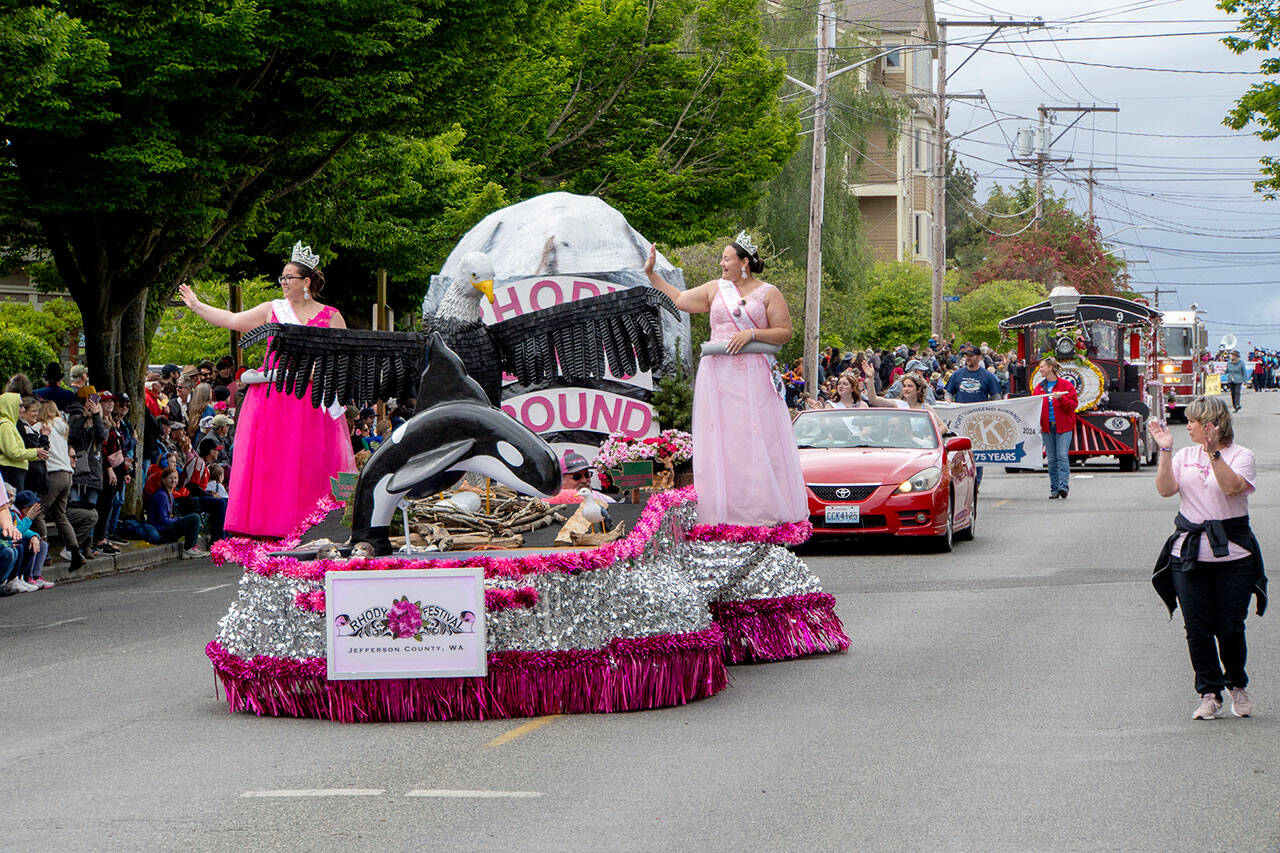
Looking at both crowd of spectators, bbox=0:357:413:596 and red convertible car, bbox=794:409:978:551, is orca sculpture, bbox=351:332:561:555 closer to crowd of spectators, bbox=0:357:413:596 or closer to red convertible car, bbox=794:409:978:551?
crowd of spectators, bbox=0:357:413:596

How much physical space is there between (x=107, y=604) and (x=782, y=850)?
10107 millimetres

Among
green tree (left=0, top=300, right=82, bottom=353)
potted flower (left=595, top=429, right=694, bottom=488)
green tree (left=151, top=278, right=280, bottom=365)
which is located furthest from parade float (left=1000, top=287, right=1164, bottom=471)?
green tree (left=0, top=300, right=82, bottom=353)

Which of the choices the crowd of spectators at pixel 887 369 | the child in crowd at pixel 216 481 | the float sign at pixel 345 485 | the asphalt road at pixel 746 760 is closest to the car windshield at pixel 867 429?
the asphalt road at pixel 746 760

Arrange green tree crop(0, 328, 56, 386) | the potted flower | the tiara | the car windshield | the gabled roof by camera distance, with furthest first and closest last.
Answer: the gabled roof < green tree crop(0, 328, 56, 386) < the car windshield < the potted flower < the tiara

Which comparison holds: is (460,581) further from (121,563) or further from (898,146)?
(898,146)

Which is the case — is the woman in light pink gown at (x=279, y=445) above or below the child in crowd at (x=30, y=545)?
above

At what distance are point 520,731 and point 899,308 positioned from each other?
50.2 metres

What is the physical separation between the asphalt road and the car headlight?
171 inches

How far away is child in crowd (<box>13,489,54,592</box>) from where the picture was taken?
49.9ft

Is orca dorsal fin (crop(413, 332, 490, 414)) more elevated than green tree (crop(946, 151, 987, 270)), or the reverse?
green tree (crop(946, 151, 987, 270))

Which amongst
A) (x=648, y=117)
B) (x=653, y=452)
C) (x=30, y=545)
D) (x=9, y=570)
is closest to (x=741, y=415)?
(x=653, y=452)

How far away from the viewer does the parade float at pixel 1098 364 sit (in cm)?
2738

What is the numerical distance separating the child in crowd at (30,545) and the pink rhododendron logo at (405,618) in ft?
27.4

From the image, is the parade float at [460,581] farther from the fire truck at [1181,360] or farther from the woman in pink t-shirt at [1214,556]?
the fire truck at [1181,360]
